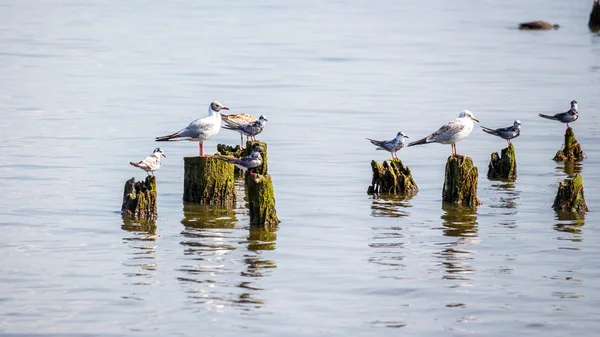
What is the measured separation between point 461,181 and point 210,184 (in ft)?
13.8

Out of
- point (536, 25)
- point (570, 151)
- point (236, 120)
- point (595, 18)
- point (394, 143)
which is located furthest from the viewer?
point (595, 18)

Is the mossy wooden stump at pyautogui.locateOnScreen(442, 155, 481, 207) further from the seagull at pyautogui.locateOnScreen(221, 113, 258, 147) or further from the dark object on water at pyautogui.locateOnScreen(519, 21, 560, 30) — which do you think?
the dark object on water at pyautogui.locateOnScreen(519, 21, 560, 30)

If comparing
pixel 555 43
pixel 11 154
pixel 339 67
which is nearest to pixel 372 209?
pixel 11 154

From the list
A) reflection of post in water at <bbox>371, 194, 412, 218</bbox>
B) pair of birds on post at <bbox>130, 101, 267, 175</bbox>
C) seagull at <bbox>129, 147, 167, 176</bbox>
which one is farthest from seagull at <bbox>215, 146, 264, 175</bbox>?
reflection of post in water at <bbox>371, 194, 412, 218</bbox>

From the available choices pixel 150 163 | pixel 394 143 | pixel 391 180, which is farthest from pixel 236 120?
pixel 150 163

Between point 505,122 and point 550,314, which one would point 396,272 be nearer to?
point 550,314

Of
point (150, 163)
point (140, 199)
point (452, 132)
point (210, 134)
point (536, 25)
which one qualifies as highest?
point (536, 25)

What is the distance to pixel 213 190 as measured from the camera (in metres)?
18.8

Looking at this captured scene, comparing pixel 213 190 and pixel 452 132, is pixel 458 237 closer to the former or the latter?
pixel 452 132

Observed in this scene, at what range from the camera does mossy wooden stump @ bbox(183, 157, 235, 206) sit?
1864cm

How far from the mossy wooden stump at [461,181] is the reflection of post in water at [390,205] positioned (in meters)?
0.77

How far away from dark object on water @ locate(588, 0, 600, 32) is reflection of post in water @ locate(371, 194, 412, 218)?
4235 cm

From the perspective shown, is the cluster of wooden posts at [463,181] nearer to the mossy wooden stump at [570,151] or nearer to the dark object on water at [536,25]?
the mossy wooden stump at [570,151]

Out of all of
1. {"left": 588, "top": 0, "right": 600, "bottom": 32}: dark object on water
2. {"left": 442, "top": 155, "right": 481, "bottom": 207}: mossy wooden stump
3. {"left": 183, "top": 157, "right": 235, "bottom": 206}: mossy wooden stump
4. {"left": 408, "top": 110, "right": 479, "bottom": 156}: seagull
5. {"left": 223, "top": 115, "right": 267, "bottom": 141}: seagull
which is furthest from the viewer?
{"left": 588, "top": 0, "right": 600, "bottom": 32}: dark object on water
